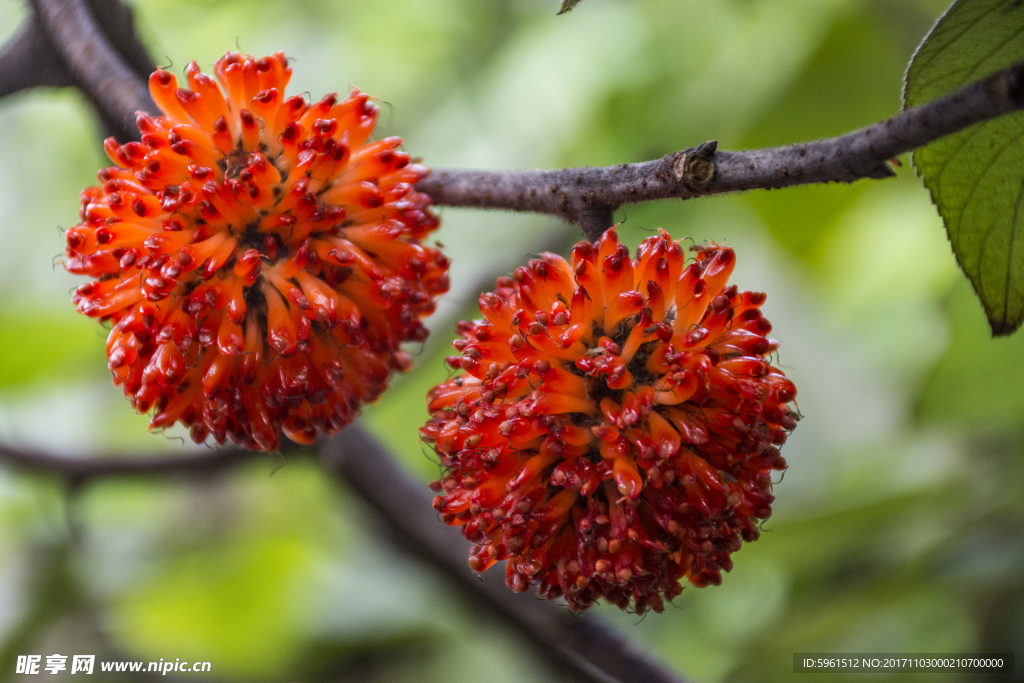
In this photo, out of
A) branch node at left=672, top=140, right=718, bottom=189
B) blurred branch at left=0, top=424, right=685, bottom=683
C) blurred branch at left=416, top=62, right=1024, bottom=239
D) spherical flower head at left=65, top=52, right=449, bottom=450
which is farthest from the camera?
blurred branch at left=0, top=424, right=685, bottom=683

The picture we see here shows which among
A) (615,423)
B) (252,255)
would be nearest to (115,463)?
(252,255)

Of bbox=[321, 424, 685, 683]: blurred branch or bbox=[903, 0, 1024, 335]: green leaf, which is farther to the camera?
bbox=[321, 424, 685, 683]: blurred branch

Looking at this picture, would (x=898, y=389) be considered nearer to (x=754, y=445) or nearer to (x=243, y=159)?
(x=754, y=445)

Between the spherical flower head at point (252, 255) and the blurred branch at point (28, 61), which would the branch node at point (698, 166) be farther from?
the blurred branch at point (28, 61)

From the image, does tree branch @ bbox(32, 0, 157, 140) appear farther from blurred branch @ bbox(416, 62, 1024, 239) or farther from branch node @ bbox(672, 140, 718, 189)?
branch node @ bbox(672, 140, 718, 189)

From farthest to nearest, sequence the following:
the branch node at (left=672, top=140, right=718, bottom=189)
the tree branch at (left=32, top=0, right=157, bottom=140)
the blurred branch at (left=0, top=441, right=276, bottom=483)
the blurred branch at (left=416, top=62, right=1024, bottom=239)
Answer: the blurred branch at (left=0, top=441, right=276, bottom=483) < the tree branch at (left=32, top=0, right=157, bottom=140) < the branch node at (left=672, top=140, right=718, bottom=189) < the blurred branch at (left=416, top=62, right=1024, bottom=239)

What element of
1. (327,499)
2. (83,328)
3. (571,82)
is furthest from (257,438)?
(571,82)

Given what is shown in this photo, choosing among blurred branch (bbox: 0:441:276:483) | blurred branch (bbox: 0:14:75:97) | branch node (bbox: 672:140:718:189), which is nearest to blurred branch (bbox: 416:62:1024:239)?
branch node (bbox: 672:140:718:189)
